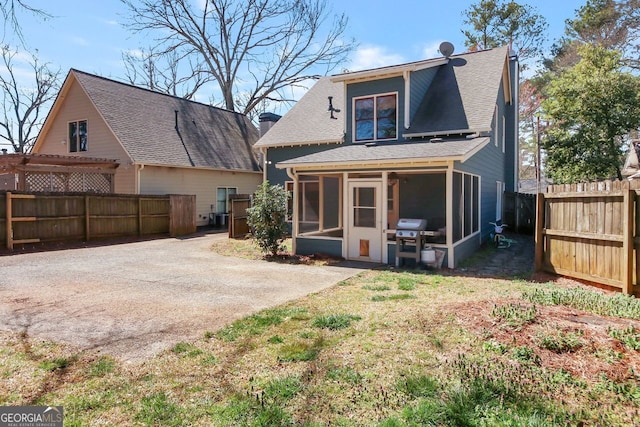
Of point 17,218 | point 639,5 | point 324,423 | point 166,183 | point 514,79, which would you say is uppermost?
point 639,5

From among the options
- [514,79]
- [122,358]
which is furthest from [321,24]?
[122,358]

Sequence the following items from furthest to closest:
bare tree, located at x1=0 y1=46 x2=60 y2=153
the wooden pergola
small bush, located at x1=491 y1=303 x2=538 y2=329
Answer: bare tree, located at x1=0 y1=46 x2=60 y2=153 → the wooden pergola → small bush, located at x1=491 y1=303 x2=538 y2=329

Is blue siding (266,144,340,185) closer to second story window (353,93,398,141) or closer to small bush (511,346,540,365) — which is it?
second story window (353,93,398,141)

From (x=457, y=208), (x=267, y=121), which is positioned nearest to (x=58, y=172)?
(x=267, y=121)

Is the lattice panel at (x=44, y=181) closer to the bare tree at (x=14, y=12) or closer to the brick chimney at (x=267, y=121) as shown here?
the brick chimney at (x=267, y=121)

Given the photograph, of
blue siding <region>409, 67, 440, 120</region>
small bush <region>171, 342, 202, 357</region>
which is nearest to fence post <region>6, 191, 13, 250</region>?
small bush <region>171, 342, 202, 357</region>

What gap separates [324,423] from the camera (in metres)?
2.77

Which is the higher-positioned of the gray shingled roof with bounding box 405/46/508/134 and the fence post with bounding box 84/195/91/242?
the gray shingled roof with bounding box 405/46/508/134

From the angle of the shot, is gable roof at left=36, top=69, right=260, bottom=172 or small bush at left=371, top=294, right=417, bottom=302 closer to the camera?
small bush at left=371, top=294, right=417, bottom=302

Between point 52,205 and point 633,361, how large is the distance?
47.1 ft

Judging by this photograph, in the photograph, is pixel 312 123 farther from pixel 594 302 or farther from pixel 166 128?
pixel 594 302

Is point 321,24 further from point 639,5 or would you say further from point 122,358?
A: point 122,358

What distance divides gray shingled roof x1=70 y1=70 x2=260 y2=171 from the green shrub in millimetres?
7683

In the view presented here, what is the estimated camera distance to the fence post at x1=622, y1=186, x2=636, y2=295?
593 centimetres
